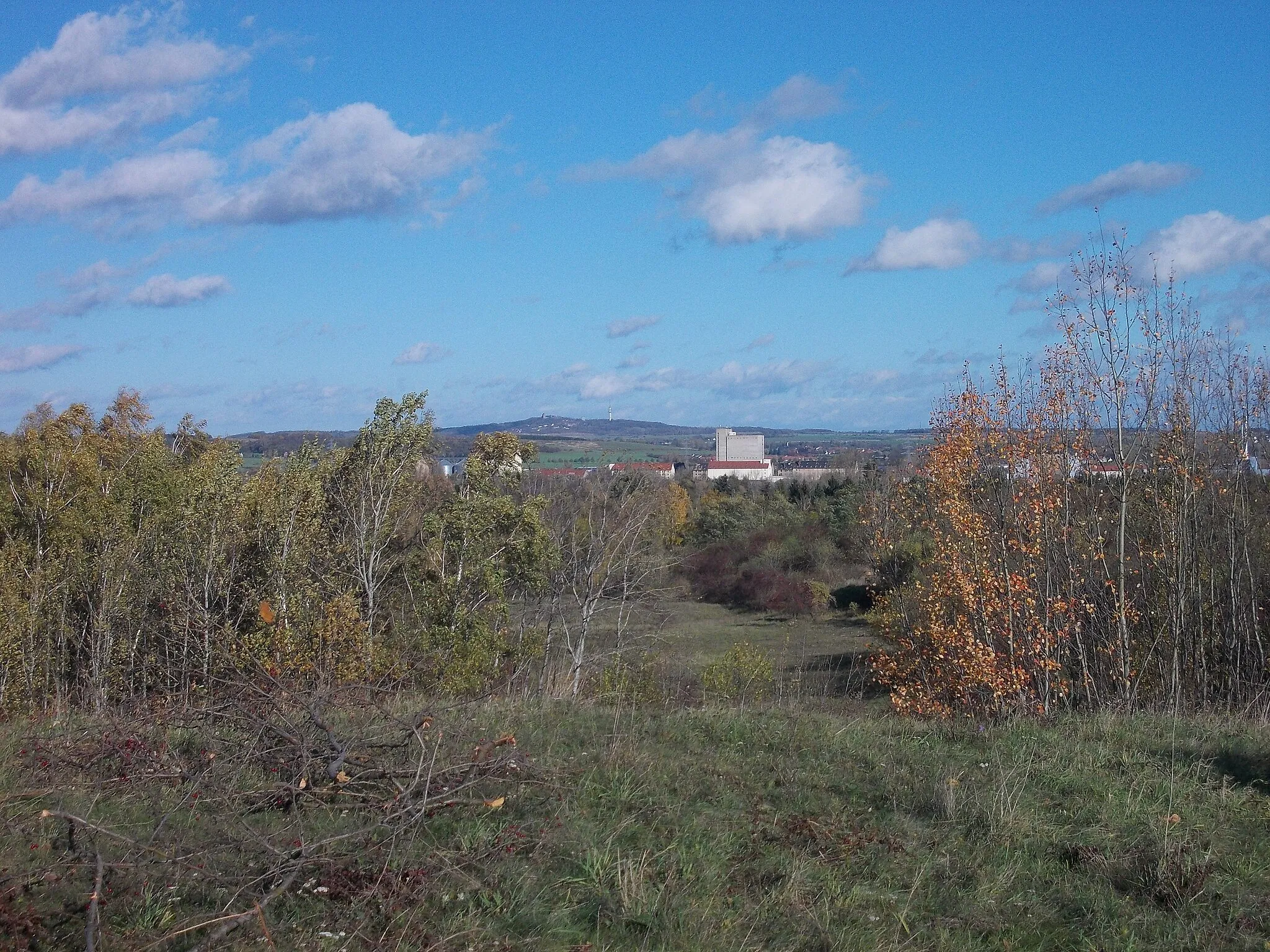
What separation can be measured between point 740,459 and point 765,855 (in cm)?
9312

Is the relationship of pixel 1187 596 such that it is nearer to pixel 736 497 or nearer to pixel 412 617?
pixel 412 617

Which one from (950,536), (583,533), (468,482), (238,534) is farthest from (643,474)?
(950,536)

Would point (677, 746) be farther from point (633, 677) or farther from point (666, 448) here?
point (666, 448)

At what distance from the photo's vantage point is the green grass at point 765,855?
368cm

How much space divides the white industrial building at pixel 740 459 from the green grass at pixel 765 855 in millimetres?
72910

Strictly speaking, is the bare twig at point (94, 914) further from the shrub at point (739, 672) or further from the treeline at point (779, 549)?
the treeline at point (779, 549)

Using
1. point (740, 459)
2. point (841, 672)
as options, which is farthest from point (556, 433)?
point (841, 672)

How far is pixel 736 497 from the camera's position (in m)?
65.4

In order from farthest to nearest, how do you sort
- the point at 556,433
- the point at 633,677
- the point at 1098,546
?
the point at 556,433 → the point at 633,677 → the point at 1098,546

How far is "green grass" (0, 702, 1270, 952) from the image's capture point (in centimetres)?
368

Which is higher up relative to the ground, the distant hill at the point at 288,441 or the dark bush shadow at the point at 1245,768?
the distant hill at the point at 288,441

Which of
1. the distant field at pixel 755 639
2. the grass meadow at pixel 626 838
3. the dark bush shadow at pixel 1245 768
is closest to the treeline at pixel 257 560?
the distant field at pixel 755 639

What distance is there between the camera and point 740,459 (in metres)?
97.1

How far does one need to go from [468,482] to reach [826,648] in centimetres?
2020
